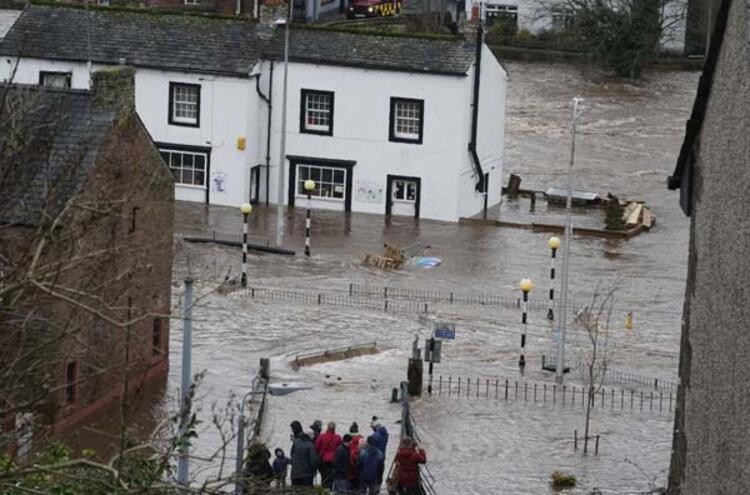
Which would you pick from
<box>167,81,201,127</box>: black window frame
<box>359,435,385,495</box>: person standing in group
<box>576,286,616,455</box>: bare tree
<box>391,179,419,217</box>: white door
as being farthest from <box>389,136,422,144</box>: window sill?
<box>359,435,385,495</box>: person standing in group

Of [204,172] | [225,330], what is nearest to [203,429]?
[225,330]

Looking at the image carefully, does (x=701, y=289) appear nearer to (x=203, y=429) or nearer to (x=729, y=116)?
(x=729, y=116)

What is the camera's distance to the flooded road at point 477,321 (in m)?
39.6

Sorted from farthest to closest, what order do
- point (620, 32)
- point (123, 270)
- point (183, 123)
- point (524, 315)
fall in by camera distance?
point (620, 32) < point (183, 123) < point (524, 315) < point (123, 270)

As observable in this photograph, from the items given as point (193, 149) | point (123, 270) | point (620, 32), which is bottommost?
point (193, 149)

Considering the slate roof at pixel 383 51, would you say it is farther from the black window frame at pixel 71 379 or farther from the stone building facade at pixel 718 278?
the stone building facade at pixel 718 278

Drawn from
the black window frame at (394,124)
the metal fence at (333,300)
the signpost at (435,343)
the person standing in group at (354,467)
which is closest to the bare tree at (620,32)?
the black window frame at (394,124)

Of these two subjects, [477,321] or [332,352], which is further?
[477,321]

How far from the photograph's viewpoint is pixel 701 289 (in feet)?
88.9

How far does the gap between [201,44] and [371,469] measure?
36.6m

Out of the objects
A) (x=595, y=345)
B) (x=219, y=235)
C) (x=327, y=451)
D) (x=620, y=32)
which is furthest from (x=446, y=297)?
(x=620, y=32)

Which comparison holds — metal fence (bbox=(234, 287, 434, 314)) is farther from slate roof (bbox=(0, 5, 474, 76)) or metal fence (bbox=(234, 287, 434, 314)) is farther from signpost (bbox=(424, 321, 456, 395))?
slate roof (bbox=(0, 5, 474, 76))

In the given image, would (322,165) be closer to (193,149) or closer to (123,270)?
(193,149)

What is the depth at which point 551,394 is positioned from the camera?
147 ft
